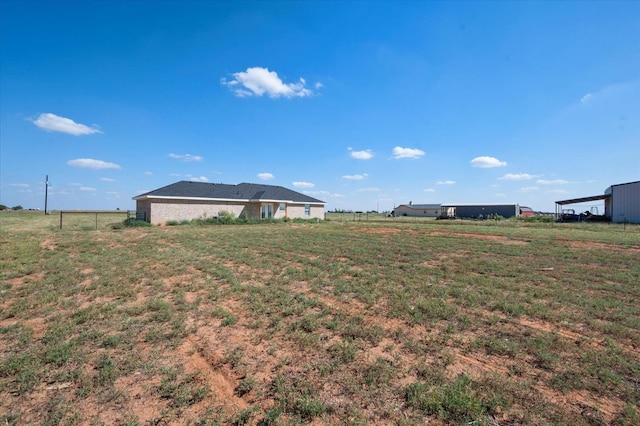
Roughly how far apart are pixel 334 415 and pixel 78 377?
8.73 feet

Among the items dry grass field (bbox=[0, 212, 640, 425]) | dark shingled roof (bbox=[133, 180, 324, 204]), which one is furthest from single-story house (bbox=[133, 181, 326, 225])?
dry grass field (bbox=[0, 212, 640, 425])

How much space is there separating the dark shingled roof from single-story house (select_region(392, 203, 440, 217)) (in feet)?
117

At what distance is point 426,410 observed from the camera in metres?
2.52

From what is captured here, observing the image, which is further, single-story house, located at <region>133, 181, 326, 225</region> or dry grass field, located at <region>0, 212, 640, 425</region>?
single-story house, located at <region>133, 181, 326, 225</region>

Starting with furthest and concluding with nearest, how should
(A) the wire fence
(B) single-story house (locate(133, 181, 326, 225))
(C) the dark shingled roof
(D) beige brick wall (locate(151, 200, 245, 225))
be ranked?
(C) the dark shingled roof < (B) single-story house (locate(133, 181, 326, 225)) < (D) beige brick wall (locate(151, 200, 245, 225)) < (A) the wire fence

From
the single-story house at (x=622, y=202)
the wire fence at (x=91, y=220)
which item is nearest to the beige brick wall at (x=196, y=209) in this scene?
the wire fence at (x=91, y=220)

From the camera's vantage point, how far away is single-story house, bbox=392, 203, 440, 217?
60491 mm

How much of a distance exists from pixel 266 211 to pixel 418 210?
140ft

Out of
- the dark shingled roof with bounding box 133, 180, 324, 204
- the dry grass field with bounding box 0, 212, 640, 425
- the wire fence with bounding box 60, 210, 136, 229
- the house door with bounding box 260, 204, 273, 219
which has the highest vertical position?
the dark shingled roof with bounding box 133, 180, 324, 204

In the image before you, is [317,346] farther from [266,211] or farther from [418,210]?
[418,210]

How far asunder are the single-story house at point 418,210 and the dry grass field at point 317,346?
54.9 meters

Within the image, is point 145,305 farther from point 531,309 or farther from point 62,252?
point 62,252

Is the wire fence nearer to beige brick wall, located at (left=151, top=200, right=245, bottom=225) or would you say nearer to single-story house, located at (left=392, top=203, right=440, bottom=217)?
beige brick wall, located at (left=151, top=200, right=245, bottom=225)

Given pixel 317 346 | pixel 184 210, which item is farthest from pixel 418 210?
pixel 317 346
